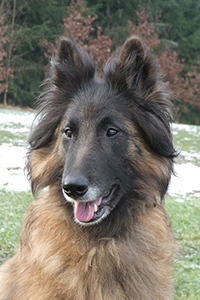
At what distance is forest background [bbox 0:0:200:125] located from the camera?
121 feet

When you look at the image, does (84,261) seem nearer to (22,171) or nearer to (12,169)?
(22,171)

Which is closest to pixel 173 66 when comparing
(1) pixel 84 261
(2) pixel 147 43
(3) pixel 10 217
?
(2) pixel 147 43

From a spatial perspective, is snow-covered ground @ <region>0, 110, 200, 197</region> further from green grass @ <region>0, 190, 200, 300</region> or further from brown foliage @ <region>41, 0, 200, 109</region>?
brown foliage @ <region>41, 0, 200, 109</region>

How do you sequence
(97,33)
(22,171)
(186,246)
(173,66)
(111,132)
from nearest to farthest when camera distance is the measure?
(111,132), (186,246), (22,171), (97,33), (173,66)

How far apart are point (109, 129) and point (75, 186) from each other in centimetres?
70

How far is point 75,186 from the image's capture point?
322cm

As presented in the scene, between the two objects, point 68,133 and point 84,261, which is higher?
point 68,133

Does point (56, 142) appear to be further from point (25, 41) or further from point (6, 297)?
point (25, 41)

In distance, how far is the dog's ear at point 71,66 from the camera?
3.87m

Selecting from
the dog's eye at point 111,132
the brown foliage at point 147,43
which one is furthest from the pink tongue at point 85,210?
the brown foliage at point 147,43

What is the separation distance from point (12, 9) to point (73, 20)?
775 cm

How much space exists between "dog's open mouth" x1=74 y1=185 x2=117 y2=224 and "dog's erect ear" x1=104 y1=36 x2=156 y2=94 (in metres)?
0.96

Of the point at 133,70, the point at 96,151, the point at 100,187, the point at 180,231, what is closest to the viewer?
the point at 100,187

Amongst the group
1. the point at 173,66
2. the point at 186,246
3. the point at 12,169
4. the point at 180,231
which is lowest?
the point at 173,66
